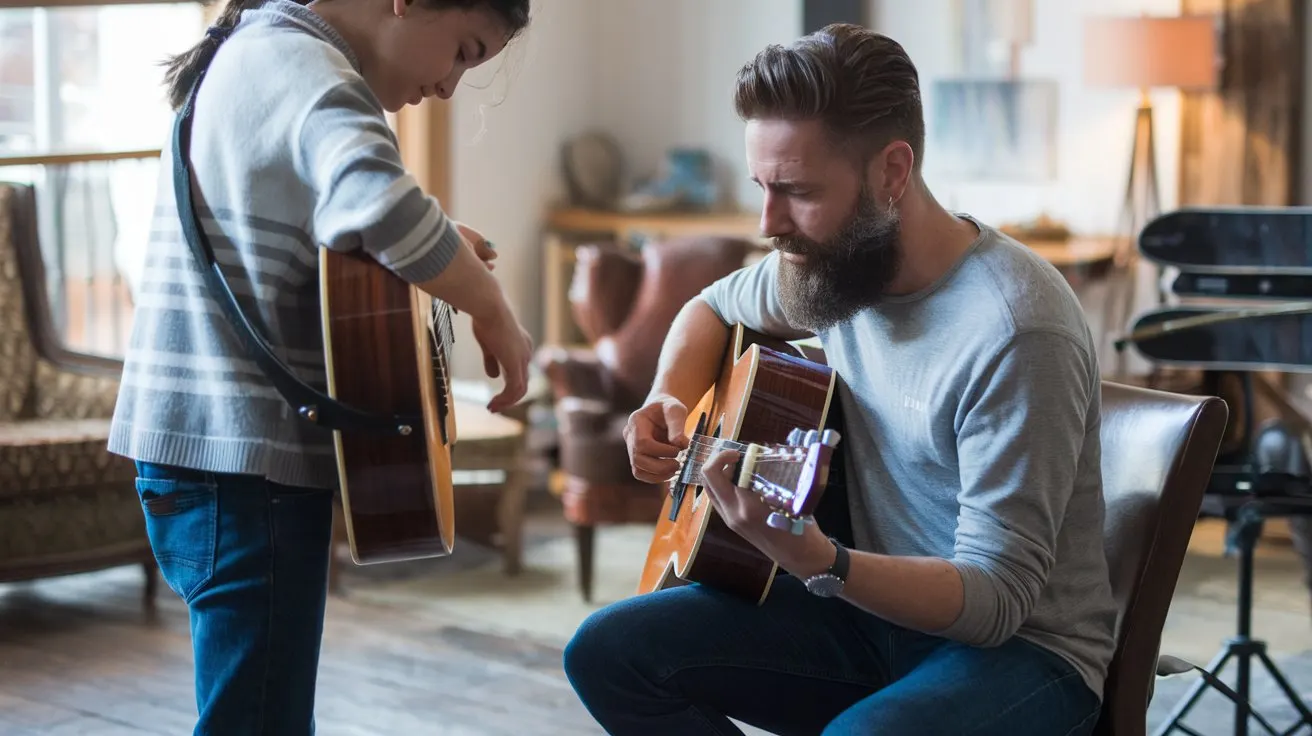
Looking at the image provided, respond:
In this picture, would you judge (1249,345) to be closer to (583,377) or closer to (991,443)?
(583,377)

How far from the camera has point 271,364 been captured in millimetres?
1504

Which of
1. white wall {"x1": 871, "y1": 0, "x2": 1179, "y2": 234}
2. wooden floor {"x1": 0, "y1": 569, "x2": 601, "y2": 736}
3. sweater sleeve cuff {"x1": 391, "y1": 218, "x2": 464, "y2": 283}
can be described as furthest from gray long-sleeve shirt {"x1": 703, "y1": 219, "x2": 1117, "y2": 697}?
white wall {"x1": 871, "y1": 0, "x2": 1179, "y2": 234}

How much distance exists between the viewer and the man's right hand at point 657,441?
189 centimetres

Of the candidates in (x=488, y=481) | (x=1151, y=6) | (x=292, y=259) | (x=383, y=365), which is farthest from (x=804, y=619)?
(x=1151, y=6)

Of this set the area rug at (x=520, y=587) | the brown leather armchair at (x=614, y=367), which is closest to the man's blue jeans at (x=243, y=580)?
the area rug at (x=520, y=587)

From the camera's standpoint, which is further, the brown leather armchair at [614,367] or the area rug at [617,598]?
the brown leather armchair at [614,367]

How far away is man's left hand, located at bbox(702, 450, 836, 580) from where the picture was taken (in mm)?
1414

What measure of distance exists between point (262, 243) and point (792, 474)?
0.56 m

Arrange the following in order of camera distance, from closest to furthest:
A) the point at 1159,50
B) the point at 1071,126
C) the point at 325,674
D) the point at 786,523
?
the point at 786,523, the point at 325,674, the point at 1159,50, the point at 1071,126

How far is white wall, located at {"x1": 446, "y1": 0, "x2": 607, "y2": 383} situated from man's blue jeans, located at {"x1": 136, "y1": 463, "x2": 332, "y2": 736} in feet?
12.3

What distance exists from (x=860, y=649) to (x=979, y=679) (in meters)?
0.22

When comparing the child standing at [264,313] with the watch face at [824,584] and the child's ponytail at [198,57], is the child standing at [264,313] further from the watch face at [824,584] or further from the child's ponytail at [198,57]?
the watch face at [824,584]

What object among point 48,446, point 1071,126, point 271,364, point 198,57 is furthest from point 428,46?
point 1071,126

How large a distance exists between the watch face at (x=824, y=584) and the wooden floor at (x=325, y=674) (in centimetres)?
160
